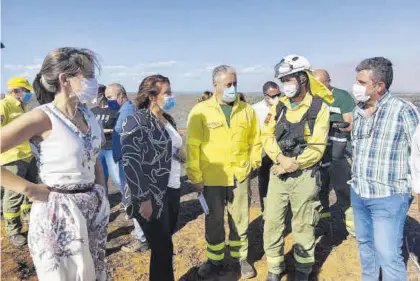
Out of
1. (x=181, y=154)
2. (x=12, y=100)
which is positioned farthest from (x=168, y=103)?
(x=12, y=100)

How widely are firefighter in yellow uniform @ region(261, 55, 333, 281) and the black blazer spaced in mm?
1324

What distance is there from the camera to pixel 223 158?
3.67m

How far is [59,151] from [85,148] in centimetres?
19

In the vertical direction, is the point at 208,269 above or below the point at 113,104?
below

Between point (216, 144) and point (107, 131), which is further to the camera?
point (107, 131)

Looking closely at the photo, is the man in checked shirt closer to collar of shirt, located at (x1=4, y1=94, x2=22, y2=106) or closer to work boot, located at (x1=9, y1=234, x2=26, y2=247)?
work boot, located at (x1=9, y1=234, x2=26, y2=247)

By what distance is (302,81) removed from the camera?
3.44 meters

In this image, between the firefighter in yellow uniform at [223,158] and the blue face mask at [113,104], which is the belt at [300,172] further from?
the blue face mask at [113,104]

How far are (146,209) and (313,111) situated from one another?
1960 millimetres

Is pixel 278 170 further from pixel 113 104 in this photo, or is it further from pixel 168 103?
pixel 113 104

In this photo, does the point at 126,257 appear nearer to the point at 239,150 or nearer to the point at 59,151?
the point at 239,150

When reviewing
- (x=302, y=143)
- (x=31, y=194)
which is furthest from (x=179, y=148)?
(x=31, y=194)

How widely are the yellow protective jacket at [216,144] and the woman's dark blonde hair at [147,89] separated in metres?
0.80

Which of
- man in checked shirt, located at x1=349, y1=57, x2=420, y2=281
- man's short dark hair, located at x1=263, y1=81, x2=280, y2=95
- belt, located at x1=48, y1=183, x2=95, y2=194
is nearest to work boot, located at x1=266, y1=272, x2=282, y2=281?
man in checked shirt, located at x1=349, y1=57, x2=420, y2=281
